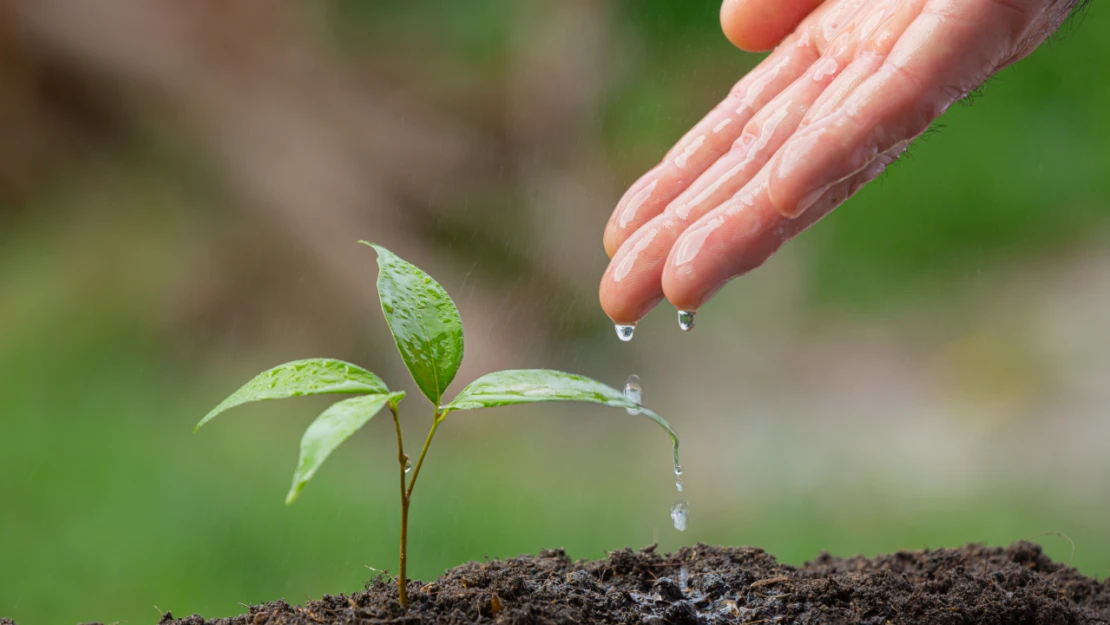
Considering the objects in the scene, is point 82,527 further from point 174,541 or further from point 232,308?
point 232,308

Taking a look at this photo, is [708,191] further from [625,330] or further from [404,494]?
[404,494]

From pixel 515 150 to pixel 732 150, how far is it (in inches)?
78.2

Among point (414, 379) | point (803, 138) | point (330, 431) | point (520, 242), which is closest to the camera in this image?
point (330, 431)

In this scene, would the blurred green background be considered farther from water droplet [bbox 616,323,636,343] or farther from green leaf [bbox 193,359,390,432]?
green leaf [bbox 193,359,390,432]

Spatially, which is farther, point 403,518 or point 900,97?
point 900,97

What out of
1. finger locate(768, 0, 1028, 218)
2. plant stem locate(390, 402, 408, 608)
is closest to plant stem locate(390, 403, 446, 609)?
plant stem locate(390, 402, 408, 608)

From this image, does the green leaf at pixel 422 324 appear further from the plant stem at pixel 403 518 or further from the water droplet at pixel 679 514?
the water droplet at pixel 679 514

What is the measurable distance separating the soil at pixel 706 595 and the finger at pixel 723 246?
33cm

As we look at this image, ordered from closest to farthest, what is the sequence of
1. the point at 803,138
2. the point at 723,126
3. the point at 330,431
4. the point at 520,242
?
the point at 330,431 < the point at 803,138 < the point at 723,126 < the point at 520,242

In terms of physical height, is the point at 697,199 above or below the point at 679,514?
above

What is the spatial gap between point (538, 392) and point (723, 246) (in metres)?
0.40

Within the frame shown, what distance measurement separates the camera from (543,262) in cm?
311

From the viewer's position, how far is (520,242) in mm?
3117

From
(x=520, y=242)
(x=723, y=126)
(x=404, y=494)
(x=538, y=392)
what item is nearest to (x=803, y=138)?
(x=723, y=126)
